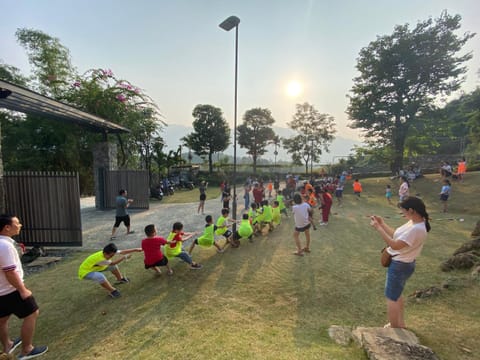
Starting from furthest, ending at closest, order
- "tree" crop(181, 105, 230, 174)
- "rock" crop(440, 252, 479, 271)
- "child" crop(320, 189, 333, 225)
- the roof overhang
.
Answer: "tree" crop(181, 105, 230, 174), "child" crop(320, 189, 333, 225), the roof overhang, "rock" crop(440, 252, 479, 271)

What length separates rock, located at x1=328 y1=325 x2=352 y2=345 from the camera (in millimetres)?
3006

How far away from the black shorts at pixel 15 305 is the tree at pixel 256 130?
3409 cm

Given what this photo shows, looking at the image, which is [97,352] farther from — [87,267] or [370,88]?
[370,88]

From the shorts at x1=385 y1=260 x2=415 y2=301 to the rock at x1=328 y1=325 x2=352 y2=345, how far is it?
0.73 meters

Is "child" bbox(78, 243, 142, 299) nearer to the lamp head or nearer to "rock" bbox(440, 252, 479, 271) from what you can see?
the lamp head

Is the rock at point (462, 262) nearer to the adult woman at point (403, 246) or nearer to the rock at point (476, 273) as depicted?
the rock at point (476, 273)

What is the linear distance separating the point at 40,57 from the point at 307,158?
26402 mm

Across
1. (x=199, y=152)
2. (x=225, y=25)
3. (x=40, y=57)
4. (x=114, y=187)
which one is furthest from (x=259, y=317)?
(x=199, y=152)

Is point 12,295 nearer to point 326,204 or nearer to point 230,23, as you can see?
point 230,23

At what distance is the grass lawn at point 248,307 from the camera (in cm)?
287

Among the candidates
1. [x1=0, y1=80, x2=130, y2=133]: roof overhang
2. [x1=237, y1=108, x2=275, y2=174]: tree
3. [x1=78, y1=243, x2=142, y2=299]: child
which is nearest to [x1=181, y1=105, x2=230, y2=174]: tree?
[x1=237, y1=108, x2=275, y2=174]: tree

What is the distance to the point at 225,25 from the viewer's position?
672cm

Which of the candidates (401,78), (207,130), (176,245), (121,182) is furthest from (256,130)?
(176,245)

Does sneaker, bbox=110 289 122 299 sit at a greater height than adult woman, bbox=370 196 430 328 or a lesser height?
lesser
